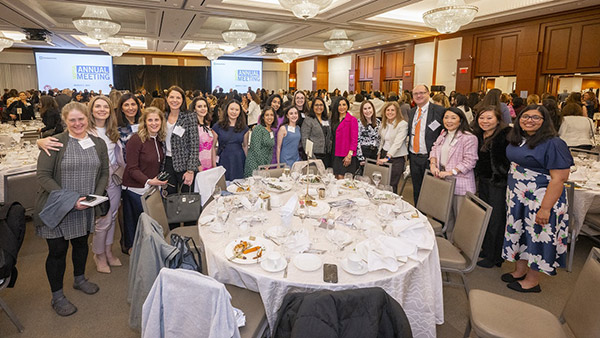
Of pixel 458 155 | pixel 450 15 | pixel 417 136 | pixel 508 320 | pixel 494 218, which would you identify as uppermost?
pixel 450 15

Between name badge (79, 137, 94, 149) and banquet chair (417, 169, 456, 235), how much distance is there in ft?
10.0

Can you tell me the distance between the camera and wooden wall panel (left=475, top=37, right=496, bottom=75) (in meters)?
10.4

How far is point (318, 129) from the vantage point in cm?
493

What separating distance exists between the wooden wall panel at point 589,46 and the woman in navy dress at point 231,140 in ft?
28.3

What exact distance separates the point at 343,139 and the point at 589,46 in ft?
24.3

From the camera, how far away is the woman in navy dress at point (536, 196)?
9.27ft

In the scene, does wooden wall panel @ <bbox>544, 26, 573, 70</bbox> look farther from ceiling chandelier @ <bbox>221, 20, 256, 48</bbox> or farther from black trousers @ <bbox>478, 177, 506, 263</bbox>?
ceiling chandelier @ <bbox>221, 20, 256, 48</bbox>

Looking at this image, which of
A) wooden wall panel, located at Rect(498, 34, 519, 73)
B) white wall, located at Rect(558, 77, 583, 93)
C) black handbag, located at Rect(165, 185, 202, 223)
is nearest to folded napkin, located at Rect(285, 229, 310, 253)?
black handbag, located at Rect(165, 185, 202, 223)

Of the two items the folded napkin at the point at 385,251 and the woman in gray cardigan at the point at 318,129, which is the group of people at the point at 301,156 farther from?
the folded napkin at the point at 385,251

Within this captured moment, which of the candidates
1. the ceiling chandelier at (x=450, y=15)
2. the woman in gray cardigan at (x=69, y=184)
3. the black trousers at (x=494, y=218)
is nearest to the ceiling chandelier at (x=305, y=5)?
the ceiling chandelier at (x=450, y=15)

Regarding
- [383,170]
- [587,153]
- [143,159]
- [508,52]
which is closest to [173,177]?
[143,159]

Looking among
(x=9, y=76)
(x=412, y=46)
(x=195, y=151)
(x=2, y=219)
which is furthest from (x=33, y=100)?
(x=412, y=46)

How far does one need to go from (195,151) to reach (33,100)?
11.2 metres

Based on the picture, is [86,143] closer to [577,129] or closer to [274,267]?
[274,267]
